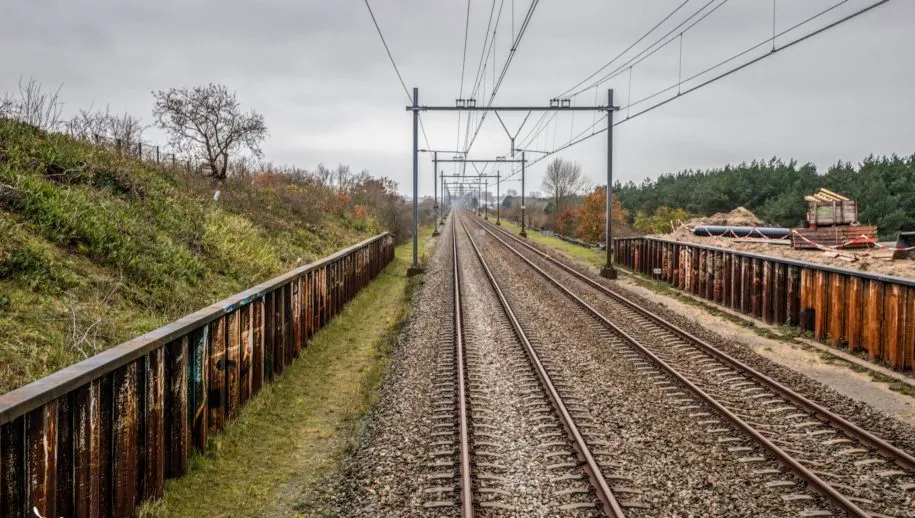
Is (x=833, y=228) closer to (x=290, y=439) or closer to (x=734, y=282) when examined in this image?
(x=734, y=282)

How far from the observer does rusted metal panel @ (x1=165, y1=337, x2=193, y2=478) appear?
573 centimetres

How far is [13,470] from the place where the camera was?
369cm

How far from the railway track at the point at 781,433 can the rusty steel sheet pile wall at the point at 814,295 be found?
2.79 metres

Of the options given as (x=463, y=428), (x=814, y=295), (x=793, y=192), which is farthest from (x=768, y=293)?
(x=793, y=192)

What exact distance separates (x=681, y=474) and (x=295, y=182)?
35097mm

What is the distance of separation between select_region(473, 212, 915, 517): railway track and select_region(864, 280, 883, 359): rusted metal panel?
9.01 ft

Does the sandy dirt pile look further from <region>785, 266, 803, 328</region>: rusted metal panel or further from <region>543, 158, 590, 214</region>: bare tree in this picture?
<region>543, 158, 590, 214</region>: bare tree

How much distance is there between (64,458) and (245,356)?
376 centimetres

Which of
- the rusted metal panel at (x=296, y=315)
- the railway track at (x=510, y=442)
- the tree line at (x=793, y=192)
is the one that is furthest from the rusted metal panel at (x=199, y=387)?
the tree line at (x=793, y=192)

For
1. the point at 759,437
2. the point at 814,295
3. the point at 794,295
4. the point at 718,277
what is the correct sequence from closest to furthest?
the point at 759,437 → the point at 814,295 → the point at 794,295 → the point at 718,277

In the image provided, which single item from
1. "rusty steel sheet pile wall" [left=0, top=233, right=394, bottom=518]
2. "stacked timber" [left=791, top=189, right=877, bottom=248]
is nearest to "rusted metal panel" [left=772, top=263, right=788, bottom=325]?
"stacked timber" [left=791, top=189, right=877, bottom=248]

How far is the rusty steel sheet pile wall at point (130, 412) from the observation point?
3826 millimetres

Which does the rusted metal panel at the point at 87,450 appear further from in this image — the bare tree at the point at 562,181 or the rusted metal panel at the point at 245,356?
the bare tree at the point at 562,181

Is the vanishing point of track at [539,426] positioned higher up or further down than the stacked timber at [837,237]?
further down
